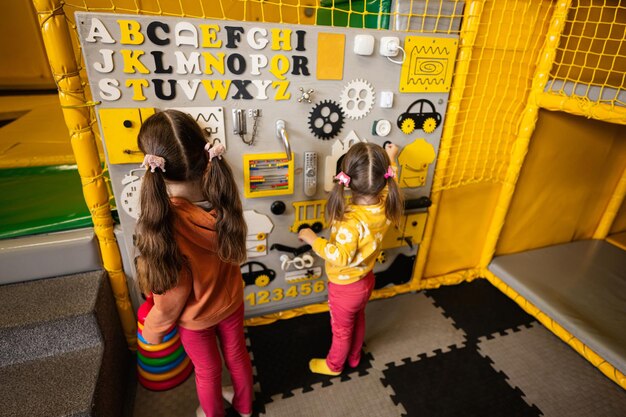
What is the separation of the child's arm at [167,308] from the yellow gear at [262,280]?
0.64 m

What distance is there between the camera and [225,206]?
3.02 feet

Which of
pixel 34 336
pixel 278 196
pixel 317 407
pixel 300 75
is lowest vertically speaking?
pixel 317 407

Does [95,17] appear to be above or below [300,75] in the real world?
above

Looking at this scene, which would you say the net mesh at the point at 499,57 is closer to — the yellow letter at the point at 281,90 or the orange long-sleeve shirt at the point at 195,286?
the yellow letter at the point at 281,90

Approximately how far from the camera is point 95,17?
1.01 m

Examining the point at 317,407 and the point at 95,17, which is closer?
the point at 95,17

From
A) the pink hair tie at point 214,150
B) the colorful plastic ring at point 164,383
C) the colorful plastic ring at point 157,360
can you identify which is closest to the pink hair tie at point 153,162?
the pink hair tie at point 214,150

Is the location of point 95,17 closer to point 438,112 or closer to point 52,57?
point 52,57

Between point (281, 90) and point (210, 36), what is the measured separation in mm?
292

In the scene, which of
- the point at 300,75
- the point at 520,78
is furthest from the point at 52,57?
the point at 520,78

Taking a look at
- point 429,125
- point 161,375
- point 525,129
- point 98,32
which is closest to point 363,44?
point 429,125

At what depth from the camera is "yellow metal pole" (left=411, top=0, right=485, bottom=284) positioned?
4.65 ft

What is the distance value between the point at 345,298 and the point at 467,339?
0.78 meters

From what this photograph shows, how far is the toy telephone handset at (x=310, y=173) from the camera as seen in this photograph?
142 cm
